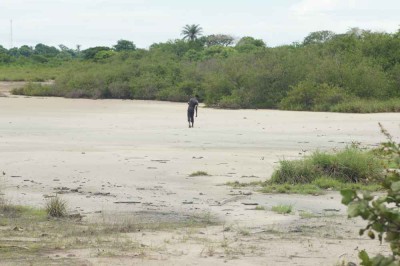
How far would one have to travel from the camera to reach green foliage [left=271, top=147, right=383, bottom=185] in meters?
14.6

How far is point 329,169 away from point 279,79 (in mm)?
32743

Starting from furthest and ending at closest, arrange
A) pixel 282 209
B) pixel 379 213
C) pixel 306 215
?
1. pixel 282 209
2. pixel 306 215
3. pixel 379 213

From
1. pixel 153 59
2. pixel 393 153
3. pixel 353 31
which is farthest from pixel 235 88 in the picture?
pixel 393 153

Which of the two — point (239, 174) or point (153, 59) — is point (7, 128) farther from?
point (153, 59)

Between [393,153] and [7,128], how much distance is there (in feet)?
95.0

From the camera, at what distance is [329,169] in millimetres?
15070

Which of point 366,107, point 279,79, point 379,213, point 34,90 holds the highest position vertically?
point 279,79

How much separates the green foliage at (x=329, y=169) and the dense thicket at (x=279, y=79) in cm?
2516

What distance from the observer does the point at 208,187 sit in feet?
47.5

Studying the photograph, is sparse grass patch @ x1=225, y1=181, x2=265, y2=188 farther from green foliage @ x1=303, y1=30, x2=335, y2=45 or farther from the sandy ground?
green foliage @ x1=303, y1=30, x2=335, y2=45

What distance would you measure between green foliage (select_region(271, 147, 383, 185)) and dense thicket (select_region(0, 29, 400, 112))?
2516cm

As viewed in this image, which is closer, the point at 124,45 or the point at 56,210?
the point at 56,210

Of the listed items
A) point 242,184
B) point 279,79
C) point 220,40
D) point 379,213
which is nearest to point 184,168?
point 242,184

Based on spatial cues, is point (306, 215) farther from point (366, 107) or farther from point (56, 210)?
point (366, 107)
